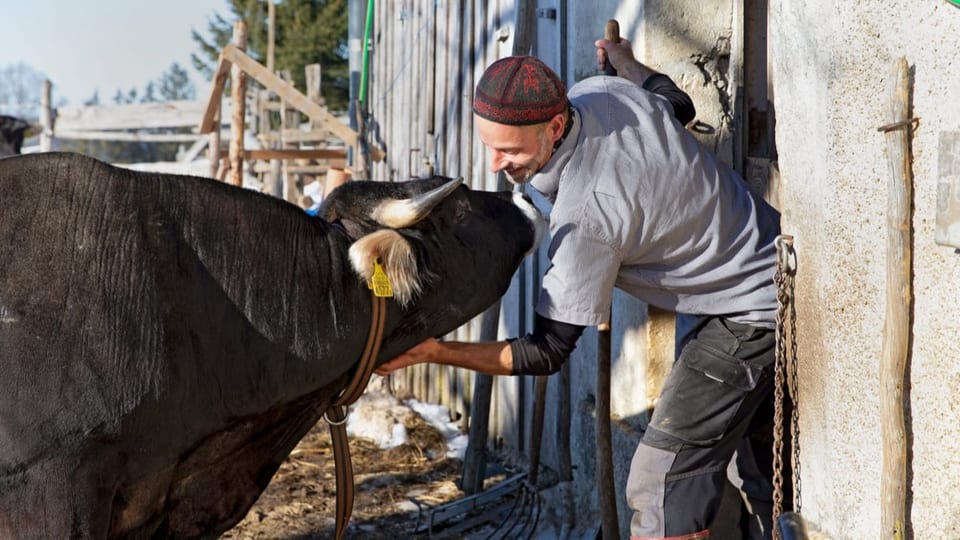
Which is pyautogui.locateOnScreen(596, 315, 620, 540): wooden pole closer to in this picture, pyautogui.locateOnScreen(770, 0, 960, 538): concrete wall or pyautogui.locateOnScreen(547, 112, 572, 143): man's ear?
pyautogui.locateOnScreen(770, 0, 960, 538): concrete wall

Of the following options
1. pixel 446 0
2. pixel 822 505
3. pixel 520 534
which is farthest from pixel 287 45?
pixel 822 505

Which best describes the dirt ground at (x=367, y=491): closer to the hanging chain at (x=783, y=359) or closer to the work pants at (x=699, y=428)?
the work pants at (x=699, y=428)

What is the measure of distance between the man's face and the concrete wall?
72cm

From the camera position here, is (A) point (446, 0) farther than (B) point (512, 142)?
Yes

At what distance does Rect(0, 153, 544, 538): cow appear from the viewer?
327 centimetres

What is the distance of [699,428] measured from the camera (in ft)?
12.2

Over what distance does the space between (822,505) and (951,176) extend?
3.96 ft

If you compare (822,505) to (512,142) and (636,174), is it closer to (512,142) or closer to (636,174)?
(636,174)

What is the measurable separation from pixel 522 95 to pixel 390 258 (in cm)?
67

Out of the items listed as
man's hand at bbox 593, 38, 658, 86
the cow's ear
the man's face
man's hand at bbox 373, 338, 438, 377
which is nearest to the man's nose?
the man's face

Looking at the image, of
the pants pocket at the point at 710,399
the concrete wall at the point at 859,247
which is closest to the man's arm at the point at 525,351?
the pants pocket at the point at 710,399

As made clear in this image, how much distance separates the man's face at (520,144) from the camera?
11.8 ft

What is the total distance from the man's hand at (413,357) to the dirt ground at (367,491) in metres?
1.70

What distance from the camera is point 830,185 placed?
3.39 metres
